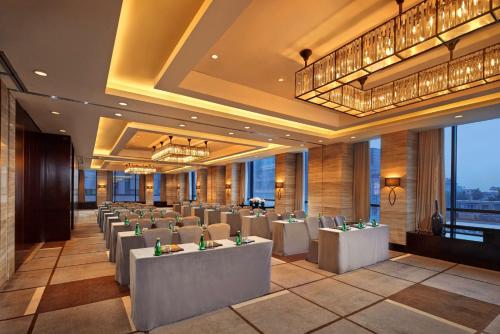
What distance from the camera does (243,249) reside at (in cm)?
374

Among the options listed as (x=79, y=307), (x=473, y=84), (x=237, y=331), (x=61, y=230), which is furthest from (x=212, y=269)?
(x=61, y=230)

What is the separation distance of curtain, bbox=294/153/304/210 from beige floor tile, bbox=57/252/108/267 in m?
8.09

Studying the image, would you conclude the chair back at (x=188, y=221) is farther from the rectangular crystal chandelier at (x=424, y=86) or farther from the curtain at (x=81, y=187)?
the curtain at (x=81, y=187)

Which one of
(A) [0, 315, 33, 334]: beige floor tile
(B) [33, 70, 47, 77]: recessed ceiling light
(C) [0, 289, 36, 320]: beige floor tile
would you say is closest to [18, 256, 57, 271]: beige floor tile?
(C) [0, 289, 36, 320]: beige floor tile

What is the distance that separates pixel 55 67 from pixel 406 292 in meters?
6.06

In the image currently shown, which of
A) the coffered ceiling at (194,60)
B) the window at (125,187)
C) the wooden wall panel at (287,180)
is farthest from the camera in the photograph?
the window at (125,187)

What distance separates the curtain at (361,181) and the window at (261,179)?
5935 millimetres

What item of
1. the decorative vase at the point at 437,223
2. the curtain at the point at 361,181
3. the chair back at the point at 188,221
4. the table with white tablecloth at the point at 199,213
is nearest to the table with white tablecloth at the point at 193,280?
the chair back at the point at 188,221

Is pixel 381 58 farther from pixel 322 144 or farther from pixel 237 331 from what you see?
pixel 322 144

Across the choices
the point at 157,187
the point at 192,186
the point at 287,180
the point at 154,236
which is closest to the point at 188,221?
the point at 154,236

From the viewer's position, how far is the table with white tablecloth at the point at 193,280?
9.82ft

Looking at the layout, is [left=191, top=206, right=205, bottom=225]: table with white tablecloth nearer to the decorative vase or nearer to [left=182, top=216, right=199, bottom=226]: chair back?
[left=182, top=216, right=199, bottom=226]: chair back

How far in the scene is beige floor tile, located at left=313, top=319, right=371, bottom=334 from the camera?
3039 millimetres

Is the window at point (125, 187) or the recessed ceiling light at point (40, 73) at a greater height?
the recessed ceiling light at point (40, 73)
